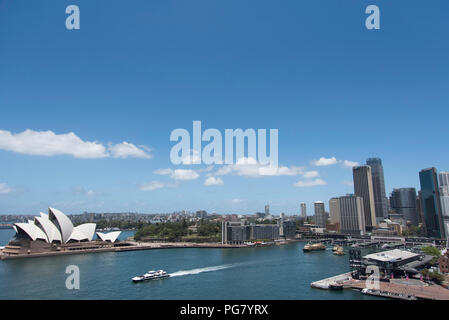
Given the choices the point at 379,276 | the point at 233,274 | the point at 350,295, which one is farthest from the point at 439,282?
the point at 233,274

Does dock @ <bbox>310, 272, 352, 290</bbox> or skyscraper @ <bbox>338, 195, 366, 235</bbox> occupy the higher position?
skyscraper @ <bbox>338, 195, 366, 235</bbox>

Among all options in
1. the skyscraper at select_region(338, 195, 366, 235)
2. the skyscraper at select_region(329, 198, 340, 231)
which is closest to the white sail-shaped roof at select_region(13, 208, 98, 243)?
the skyscraper at select_region(338, 195, 366, 235)

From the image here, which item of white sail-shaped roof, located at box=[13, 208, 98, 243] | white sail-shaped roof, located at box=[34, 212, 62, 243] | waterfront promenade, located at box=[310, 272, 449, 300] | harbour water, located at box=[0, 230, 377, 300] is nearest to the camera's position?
waterfront promenade, located at box=[310, 272, 449, 300]

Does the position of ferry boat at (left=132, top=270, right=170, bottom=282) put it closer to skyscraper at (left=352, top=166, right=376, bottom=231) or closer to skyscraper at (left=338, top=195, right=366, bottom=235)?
skyscraper at (left=338, top=195, right=366, bottom=235)

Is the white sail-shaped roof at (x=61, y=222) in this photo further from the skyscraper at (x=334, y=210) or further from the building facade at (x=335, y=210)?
the skyscraper at (x=334, y=210)

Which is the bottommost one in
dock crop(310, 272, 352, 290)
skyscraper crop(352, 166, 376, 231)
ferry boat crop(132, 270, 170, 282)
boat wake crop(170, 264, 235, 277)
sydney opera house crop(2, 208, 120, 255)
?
boat wake crop(170, 264, 235, 277)

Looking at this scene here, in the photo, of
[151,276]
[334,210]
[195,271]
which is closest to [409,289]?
[195,271]
